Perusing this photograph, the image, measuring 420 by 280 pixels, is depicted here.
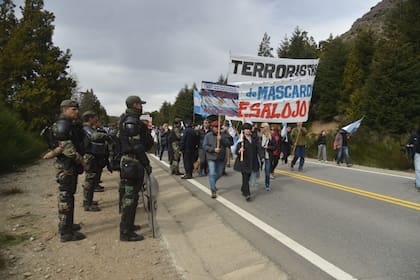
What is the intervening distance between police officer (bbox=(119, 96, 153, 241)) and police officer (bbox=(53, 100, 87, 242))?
0.66m

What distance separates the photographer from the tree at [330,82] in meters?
51.9

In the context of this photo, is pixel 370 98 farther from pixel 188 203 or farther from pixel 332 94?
pixel 188 203

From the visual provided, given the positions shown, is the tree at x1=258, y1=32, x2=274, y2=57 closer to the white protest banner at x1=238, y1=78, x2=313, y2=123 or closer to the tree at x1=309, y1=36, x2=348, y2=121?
the tree at x1=309, y1=36, x2=348, y2=121

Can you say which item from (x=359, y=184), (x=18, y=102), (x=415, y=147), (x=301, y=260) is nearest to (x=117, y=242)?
(x=301, y=260)

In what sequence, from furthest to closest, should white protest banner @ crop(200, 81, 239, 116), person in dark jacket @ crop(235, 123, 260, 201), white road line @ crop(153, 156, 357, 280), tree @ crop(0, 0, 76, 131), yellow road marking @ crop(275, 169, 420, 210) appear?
tree @ crop(0, 0, 76, 131) < white protest banner @ crop(200, 81, 239, 116) < person in dark jacket @ crop(235, 123, 260, 201) < yellow road marking @ crop(275, 169, 420, 210) < white road line @ crop(153, 156, 357, 280)

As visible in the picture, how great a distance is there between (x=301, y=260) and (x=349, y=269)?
0.55m

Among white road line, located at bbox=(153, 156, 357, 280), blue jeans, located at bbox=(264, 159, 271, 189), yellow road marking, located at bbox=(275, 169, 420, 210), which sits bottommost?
white road line, located at bbox=(153, 156, 357, 280)

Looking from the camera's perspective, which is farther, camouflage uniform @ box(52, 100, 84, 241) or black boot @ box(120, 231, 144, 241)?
black boot @ box(120, 231, 144, 241)

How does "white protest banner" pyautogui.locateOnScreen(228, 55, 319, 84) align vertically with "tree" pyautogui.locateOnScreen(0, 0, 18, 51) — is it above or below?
below

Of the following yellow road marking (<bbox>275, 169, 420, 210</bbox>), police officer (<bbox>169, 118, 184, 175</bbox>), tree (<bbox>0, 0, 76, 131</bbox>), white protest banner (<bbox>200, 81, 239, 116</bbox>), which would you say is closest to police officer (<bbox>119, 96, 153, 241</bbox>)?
white protest banner (<bbox>200, 81, 239, 116</bbox>)

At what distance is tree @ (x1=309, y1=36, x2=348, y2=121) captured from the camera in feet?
170

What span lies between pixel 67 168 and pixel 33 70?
65.4 feet

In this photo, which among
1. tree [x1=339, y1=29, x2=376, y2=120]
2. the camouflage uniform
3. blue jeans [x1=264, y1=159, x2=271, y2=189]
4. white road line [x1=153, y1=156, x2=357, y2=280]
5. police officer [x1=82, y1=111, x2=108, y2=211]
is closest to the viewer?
white road line [x1=153, y1=156, x2=357, y2=280]

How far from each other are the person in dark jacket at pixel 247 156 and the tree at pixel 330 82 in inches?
1868
